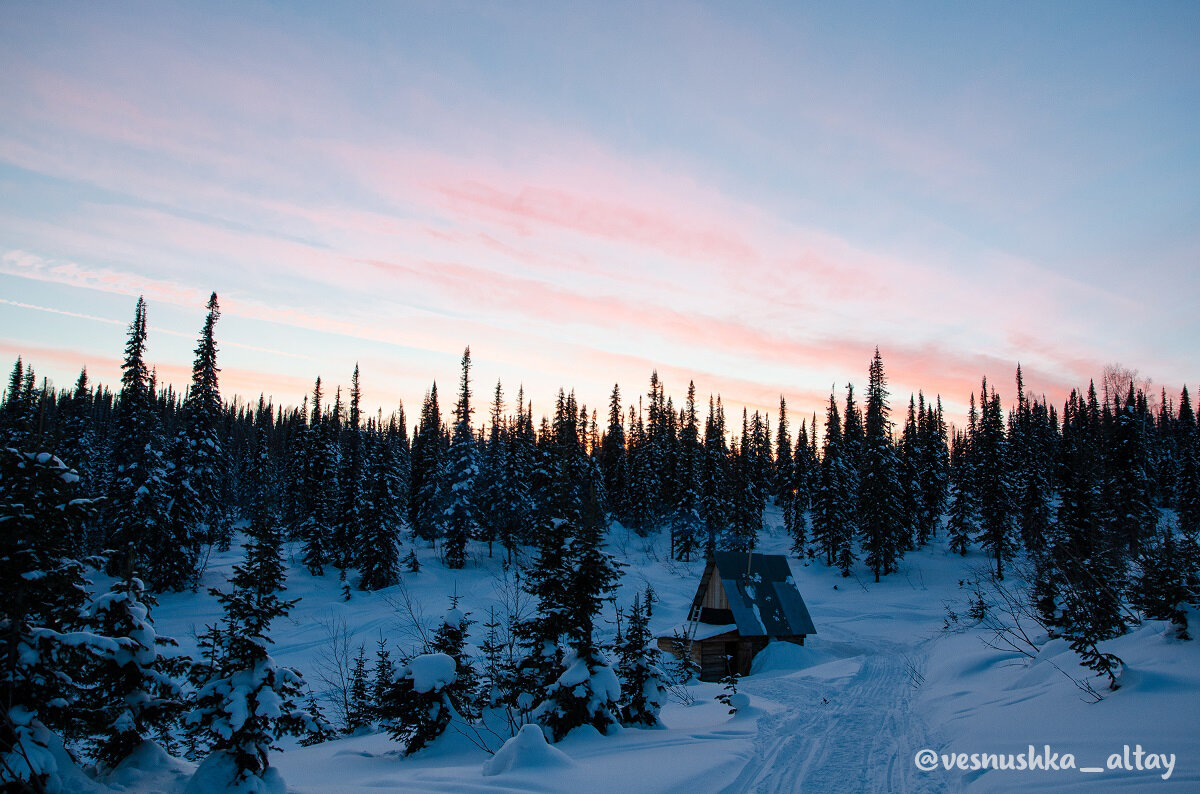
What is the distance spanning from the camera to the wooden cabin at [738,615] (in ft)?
110

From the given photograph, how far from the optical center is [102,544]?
139 ft

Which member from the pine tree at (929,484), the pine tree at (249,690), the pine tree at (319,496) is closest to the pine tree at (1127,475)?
the pine tree at (929,484)

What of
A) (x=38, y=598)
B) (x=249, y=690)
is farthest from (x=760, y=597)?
(x=38, y=598)

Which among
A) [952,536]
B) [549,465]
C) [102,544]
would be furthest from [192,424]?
[952,536]

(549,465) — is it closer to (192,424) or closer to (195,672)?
(192,424)

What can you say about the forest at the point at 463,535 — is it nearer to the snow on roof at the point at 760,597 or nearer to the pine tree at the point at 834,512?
the pine tree at the point at 834,512

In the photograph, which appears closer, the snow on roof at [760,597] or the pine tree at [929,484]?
the snow on roof at [760,597]

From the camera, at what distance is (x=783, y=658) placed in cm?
3322

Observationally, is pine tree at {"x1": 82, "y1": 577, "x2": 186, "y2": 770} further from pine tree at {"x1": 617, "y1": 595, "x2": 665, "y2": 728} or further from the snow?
pine tree at {"x1": 617, "y1": 595, "x2": 665, "y2": 728}

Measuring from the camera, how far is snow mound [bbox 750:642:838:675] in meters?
32.6

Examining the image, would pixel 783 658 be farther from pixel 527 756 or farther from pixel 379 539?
pixel 379 539

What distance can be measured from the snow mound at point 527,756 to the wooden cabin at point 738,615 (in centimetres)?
2095

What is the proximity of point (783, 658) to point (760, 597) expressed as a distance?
393 centimetres

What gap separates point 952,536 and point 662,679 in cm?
5774
